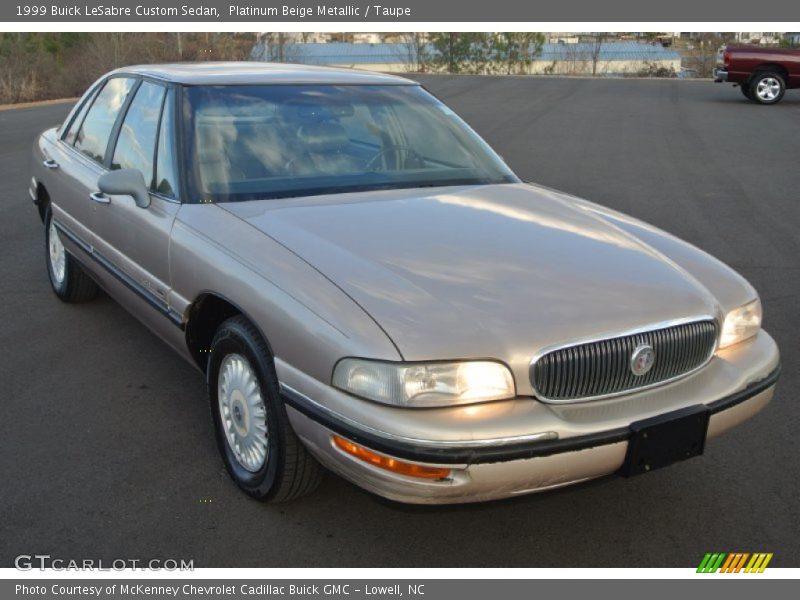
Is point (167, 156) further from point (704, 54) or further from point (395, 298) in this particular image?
point (704, 54)

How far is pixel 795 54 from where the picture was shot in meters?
19.7

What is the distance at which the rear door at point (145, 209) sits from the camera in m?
3.91

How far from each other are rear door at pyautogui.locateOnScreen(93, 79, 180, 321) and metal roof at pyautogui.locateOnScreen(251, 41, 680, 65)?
108ft

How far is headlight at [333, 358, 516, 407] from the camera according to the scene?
2.71 metres

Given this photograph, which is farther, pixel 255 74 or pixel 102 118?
pixel 102 118

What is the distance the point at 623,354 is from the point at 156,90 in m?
2.82

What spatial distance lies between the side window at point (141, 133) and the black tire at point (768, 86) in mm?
18870

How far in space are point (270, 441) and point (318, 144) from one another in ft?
5.18

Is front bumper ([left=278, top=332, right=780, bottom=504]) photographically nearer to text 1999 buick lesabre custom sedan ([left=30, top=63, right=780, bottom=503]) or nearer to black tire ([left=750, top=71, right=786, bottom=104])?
text 1999 buick lesabre custom sedan ([left=30, top=63, right=780, bottom=503])

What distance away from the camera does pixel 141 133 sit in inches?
175

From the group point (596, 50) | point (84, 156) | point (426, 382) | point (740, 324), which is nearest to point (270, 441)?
point (426, 382)

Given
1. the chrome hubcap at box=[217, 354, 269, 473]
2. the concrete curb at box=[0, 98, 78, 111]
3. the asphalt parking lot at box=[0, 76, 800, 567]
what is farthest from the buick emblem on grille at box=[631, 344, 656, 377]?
the concrete curb at box=[0, 98, 78, 111]

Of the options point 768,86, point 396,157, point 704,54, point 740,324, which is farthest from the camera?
point 704,54

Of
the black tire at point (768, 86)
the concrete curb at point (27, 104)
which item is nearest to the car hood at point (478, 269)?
the black tire at point (768, 86)
